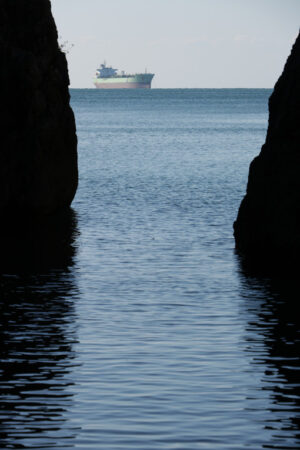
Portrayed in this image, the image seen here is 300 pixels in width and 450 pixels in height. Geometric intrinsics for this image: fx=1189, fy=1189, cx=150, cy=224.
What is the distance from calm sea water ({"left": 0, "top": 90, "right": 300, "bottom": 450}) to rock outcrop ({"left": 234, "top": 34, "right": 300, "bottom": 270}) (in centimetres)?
120

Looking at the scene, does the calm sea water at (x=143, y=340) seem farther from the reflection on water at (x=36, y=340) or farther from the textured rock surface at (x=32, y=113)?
the textured rock surface at (x=32, y=113)

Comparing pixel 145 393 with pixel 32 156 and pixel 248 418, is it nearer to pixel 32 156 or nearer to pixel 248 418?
pixel 248 418

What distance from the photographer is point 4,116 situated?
41594mm

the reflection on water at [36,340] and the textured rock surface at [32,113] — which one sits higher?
the textured rock surface at [32,113]

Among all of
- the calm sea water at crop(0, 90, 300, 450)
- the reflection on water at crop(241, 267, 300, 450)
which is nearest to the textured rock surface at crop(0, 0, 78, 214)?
the calm sea water at crop(0, 90, 300, 450)

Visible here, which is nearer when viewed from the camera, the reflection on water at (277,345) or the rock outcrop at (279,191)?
the reflection on water at (277,345)

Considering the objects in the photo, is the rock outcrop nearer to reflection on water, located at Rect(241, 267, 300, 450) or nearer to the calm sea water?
the calm sea water

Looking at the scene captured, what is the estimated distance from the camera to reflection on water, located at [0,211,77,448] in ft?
52.4

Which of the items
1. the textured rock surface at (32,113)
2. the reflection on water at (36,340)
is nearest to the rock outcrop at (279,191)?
the reflection on water at (36,340)

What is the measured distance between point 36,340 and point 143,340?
1.94 metres

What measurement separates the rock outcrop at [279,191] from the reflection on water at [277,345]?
1424 mm

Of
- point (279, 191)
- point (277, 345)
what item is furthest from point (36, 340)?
point (279, 191)

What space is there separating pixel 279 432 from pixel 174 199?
35901mm

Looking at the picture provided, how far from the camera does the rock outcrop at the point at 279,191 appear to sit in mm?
30672
